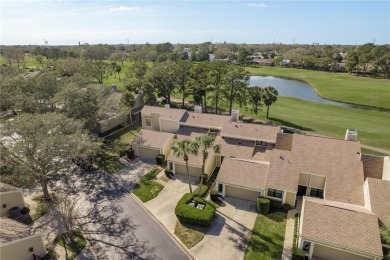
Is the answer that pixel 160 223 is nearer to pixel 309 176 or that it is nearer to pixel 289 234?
pixel 289 234

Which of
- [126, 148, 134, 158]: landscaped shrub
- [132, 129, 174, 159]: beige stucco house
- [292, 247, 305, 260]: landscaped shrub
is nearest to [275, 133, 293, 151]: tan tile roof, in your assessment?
[292, 247, 305, 260]: landscaped shrub

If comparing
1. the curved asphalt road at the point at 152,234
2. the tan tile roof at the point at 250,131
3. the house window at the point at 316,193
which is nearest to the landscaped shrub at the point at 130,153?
the curved asphalt road at the point at 152,234

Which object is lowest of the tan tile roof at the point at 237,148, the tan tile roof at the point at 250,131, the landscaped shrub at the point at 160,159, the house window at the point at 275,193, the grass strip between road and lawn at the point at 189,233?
the grass strip between road and lawn at the point at 189,233

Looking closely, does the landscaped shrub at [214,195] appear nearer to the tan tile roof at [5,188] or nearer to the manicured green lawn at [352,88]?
the tan tile roof at [5,188]

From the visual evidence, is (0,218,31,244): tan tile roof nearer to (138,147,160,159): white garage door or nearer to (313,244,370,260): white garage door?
(138,147,160,159): white garage door

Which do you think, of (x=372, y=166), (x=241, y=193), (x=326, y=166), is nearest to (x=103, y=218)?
(x=241, y=193)
